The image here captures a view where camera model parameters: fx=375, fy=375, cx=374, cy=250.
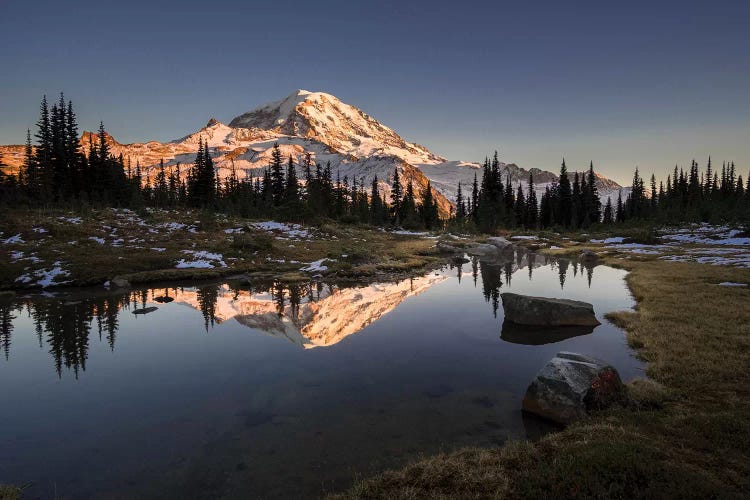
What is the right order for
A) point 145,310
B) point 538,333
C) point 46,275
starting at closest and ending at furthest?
point 538,333, point 145,310, point 46,275

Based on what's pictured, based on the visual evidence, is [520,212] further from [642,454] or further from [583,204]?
[642,454]

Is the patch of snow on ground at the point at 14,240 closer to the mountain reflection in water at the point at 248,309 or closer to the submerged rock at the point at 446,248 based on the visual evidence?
the mountain reflection in water at the point at 248,309

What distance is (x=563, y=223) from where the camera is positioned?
361 feet

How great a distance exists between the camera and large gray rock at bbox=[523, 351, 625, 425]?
940cm

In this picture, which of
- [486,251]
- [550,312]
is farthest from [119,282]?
[486,251]

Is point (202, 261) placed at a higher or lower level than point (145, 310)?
higher

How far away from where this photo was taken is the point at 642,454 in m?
6.84

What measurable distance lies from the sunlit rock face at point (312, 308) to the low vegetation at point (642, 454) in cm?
1056

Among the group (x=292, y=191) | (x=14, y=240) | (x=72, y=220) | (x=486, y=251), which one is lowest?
(x=486, y=251)

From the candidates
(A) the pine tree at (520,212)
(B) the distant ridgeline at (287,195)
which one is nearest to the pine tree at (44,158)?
(B) the distant ridgeline at (287,195)

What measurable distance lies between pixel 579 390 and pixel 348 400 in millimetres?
6363

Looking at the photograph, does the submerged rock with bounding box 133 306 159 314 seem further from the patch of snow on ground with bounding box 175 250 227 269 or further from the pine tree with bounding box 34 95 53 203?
the pine tree with bounding box 34 95 53 203

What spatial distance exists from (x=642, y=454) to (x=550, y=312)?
12363 mm

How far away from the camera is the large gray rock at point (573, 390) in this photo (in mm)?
9398
